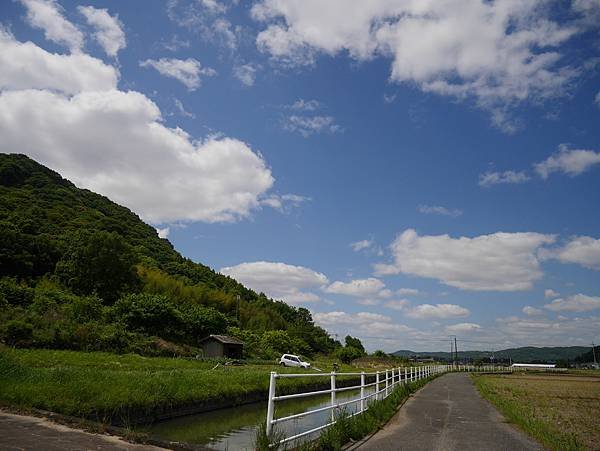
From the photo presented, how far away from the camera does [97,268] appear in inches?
2048

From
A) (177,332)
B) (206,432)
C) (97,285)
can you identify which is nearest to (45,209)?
(97,285)

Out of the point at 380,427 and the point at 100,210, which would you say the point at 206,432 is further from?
the point at 100,210

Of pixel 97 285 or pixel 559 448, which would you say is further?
pixel 97 285

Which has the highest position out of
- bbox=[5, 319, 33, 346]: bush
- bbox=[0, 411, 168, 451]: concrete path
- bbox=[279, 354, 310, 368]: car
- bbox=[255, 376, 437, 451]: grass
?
bbox=[5, 319, 33, 346]: bush

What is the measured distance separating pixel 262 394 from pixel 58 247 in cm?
4633

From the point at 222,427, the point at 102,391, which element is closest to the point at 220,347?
the point at 222,427

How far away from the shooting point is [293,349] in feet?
199

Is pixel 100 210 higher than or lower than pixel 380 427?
higher

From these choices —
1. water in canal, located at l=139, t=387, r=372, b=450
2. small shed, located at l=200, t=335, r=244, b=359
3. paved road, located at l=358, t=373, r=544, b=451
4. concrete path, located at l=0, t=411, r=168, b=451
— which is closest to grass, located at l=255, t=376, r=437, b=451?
paved road, located at l=358, t=373, r=544, b=451

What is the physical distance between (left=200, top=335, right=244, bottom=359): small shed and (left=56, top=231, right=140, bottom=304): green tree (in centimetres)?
1498

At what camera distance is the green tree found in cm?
5150

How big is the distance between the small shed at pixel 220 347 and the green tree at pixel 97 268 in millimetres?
14983

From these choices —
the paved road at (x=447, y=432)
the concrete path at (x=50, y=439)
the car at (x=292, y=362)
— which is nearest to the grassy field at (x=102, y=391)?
the concrete path at (x=50, y=439)

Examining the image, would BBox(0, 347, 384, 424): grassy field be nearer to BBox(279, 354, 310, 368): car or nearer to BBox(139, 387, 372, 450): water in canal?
BBox(139, 387, 372, 450): water in canal
